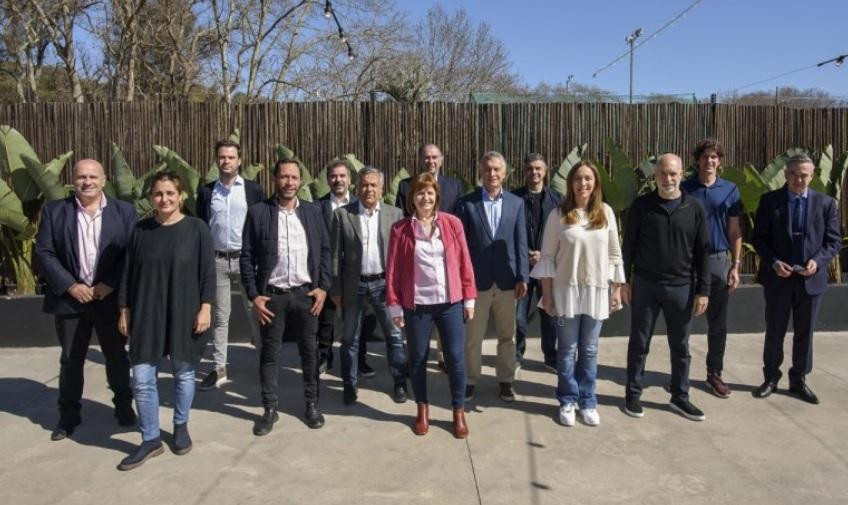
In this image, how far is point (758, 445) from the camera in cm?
369

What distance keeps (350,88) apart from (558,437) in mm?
22151

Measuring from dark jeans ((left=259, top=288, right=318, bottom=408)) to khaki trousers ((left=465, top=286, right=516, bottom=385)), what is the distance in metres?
1.09

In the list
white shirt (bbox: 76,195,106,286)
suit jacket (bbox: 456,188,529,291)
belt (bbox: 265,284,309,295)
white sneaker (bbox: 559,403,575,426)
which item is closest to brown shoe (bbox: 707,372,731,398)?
white sneaker (bbox: 559,403,575,426)

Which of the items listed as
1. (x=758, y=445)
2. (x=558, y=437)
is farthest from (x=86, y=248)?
(x=758, y=445)

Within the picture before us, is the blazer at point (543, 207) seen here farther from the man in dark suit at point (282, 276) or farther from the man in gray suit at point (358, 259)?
the man in dark suit at point (282, 276)

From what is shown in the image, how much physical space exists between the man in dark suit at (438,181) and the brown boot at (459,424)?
1.50 metres

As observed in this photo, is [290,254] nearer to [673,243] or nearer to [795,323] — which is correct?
[673,243]

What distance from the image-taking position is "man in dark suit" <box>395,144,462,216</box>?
472 cm

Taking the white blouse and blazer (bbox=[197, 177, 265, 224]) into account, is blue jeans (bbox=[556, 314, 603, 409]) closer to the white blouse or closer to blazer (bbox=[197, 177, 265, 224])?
the white blouse

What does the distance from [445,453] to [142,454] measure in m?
1.68

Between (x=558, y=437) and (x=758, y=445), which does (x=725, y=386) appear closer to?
(x=758, y=445)

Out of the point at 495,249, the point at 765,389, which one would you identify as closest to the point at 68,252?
the point at 495,249

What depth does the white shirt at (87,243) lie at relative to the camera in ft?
12.3

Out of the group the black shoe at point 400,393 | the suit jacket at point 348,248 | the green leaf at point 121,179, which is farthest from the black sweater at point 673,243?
the green leaf at point 121,179
